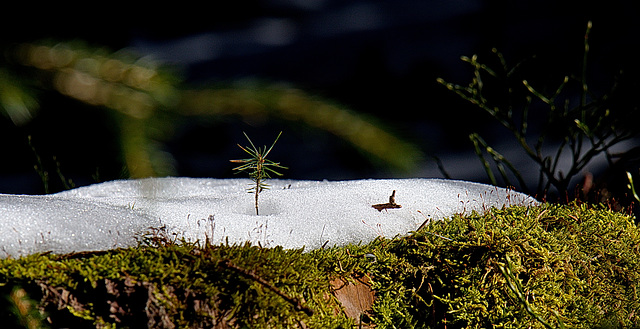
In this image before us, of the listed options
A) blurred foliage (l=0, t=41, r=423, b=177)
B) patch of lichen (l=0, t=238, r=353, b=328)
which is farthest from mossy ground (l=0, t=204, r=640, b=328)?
blurred foliage (l=0, t=41, r=423, b=177)

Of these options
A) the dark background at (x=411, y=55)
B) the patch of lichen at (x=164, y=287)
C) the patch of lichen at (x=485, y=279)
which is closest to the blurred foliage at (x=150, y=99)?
the patch of lichen at (x=164, y=287)

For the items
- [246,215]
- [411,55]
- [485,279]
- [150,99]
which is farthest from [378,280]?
[411,55]

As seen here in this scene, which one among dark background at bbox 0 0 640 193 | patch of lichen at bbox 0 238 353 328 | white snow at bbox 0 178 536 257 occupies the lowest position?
patch of lichen at bbox 0 238 353 328

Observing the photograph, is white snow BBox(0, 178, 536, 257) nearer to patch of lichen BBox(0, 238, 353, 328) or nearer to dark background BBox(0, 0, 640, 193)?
patch of lichen BBox(0, 238, 353, 328)

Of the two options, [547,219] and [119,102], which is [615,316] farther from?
[119,102]

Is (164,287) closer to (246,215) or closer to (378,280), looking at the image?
(246,215)

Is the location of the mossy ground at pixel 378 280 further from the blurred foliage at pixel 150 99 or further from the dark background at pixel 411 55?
the dark background at pixel 411 55
